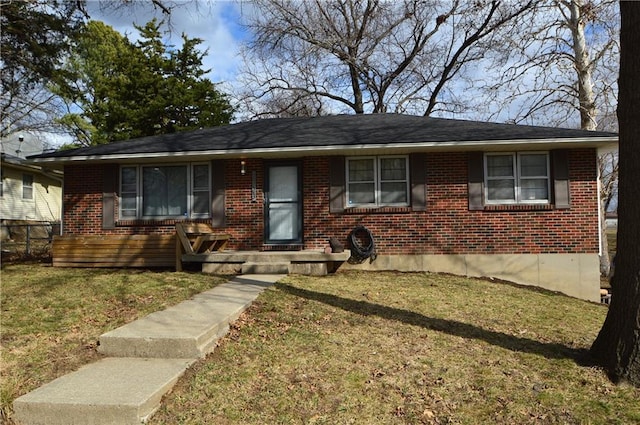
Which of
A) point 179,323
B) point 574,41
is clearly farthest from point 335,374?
point 574,41

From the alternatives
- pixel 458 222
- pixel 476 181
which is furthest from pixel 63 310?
pixel 476 181

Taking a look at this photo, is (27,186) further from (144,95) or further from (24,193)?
(144,95)

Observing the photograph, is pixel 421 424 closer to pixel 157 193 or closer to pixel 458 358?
pixel 458 358

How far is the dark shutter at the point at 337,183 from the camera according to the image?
34.9ft

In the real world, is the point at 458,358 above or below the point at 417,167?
below

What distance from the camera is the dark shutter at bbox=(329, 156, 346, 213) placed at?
10.6m

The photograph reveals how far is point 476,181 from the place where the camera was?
10.3 m

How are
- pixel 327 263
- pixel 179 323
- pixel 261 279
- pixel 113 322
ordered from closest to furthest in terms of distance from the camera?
pixel 179 323 < pixel 113 322 < pixel 261 279 < pixel 327 263

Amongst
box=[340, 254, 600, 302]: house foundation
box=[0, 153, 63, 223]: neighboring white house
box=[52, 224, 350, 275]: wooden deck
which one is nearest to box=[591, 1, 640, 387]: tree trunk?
box=[52, 224, 350, 275]: wooden deck

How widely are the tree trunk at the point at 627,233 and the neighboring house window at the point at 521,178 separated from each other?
598cm

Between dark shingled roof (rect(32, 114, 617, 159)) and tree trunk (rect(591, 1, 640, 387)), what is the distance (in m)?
5.32

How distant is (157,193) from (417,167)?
623cm

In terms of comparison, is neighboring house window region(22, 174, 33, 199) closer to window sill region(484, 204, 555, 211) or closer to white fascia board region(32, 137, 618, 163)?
white fascia board region(32, 137, 618, 163)

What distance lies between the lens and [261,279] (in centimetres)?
852
